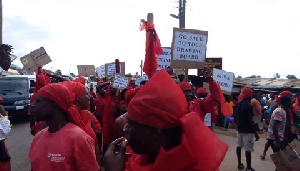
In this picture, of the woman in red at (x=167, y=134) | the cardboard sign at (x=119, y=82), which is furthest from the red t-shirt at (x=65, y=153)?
the cardboard sign at (x=119, y=82)

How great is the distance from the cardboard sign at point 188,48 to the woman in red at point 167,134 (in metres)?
4.12

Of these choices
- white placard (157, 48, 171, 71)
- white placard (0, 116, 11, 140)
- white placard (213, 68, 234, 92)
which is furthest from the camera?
white placard (157, 48, 171, 71)

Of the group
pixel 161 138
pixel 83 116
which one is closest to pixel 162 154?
pixel 161 138

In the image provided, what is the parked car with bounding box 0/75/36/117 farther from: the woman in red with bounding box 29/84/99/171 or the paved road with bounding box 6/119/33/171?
the woman in red with bounding box 29/84/99/171

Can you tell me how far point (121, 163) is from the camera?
214 centimetres

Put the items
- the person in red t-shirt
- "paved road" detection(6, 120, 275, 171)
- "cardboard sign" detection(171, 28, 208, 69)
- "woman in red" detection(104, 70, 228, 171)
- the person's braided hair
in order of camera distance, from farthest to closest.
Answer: "paved road" detection(6, 120, 275, 171), the person in red t-shirt, the person's braided hair, "cardboard sign" detection(171, 28, 208, 69), "woman in red" detection(104, 70, 228, 171)

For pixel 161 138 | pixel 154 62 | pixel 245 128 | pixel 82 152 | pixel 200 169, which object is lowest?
pixel 245 128

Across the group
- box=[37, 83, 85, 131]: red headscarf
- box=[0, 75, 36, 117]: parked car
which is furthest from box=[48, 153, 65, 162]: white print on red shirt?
box=[0, 75, 36, 117]: parked car

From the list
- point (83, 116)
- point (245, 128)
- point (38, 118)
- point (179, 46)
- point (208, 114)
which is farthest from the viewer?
point (245, 128)

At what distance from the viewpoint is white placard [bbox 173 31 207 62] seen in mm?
6250

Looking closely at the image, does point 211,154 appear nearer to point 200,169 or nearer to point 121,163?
point 200,169

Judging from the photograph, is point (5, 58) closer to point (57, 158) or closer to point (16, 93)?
point (57, 158)

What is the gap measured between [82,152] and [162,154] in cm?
142

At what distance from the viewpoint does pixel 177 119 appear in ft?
6.38
